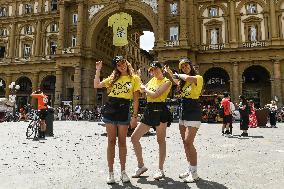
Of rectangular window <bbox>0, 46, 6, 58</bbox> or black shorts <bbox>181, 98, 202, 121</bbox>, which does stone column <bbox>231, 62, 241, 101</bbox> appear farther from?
rectangular window <bbox>0, 46, 6, 58</bbox>

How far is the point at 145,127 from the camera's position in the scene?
5465 mm

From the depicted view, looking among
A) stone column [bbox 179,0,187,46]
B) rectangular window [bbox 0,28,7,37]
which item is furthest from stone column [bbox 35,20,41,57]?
stone column [bbox 179,0,187,46]

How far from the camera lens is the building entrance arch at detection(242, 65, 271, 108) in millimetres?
35688

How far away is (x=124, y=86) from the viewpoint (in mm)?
5254

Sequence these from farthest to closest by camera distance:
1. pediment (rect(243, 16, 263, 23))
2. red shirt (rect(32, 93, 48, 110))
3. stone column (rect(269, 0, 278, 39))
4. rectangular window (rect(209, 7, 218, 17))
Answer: rectangular window (rect(209, 7, 218, 17))
pediment (rect(243, 16, 263, 23))
stone column (rect(269, 0, 278, 39))
red shirt (rect(32, 93, 48, 110))

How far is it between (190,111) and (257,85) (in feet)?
110

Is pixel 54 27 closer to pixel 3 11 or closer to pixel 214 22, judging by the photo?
pixel 3 11

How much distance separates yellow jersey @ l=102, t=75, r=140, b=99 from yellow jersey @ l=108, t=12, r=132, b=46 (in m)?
26.8

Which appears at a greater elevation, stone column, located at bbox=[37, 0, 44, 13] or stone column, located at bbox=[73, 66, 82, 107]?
stone column, located at bbox=[37, 0, 44, 13]

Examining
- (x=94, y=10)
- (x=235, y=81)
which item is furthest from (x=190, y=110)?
(x=94, y=10)

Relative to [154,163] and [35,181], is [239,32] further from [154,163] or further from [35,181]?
[35,181]

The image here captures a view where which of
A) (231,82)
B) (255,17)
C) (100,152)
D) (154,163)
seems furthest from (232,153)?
(255,17)

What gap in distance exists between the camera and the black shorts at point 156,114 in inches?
211

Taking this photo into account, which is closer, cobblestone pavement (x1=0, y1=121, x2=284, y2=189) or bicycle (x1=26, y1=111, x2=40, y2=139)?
cobblestone pavement (x1=0, y1=121, x2=284, y2=189)
